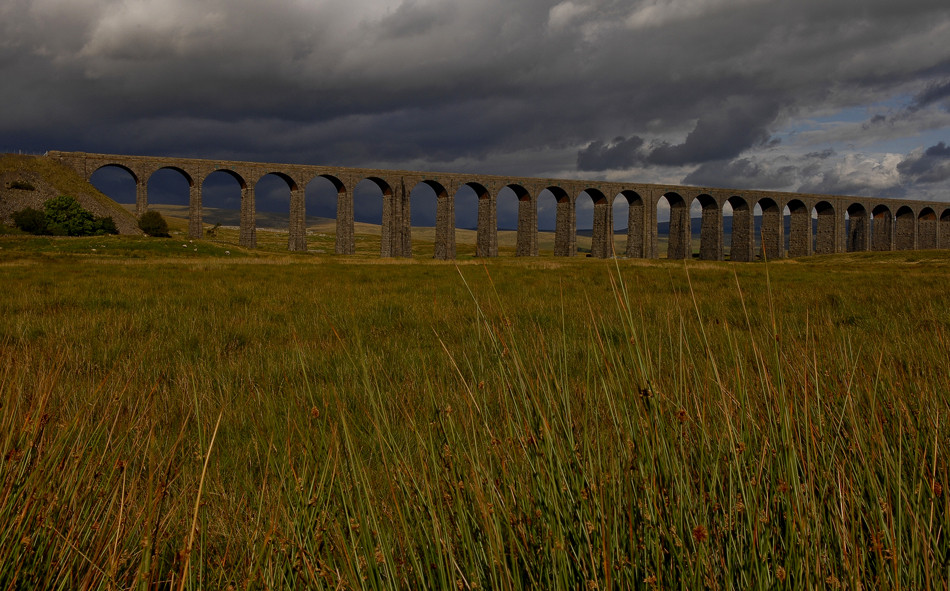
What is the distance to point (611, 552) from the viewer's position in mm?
1120

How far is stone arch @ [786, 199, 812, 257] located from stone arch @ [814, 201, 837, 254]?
2.59 meters

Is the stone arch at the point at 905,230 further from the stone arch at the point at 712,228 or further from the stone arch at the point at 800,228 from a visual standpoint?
the stone arch at the point at 712,228

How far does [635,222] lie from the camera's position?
198ft

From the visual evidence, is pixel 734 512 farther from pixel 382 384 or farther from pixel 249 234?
pixel 249 234

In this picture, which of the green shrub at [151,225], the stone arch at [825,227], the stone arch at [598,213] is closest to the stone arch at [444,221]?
the stone arch at [598,213]

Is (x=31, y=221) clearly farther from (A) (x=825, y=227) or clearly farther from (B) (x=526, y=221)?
(A) (x=825, y=227)

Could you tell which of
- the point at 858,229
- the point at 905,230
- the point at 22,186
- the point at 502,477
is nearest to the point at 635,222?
the point at 858,229

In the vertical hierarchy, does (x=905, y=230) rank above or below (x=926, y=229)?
below

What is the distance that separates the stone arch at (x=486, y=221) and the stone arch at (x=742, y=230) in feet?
88.1

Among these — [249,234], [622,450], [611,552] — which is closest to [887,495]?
[622,450]

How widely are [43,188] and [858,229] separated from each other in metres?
83.5

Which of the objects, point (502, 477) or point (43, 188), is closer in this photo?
point (502, 477)

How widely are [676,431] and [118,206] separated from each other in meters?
52.0

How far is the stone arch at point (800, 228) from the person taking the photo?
66.2 meters
